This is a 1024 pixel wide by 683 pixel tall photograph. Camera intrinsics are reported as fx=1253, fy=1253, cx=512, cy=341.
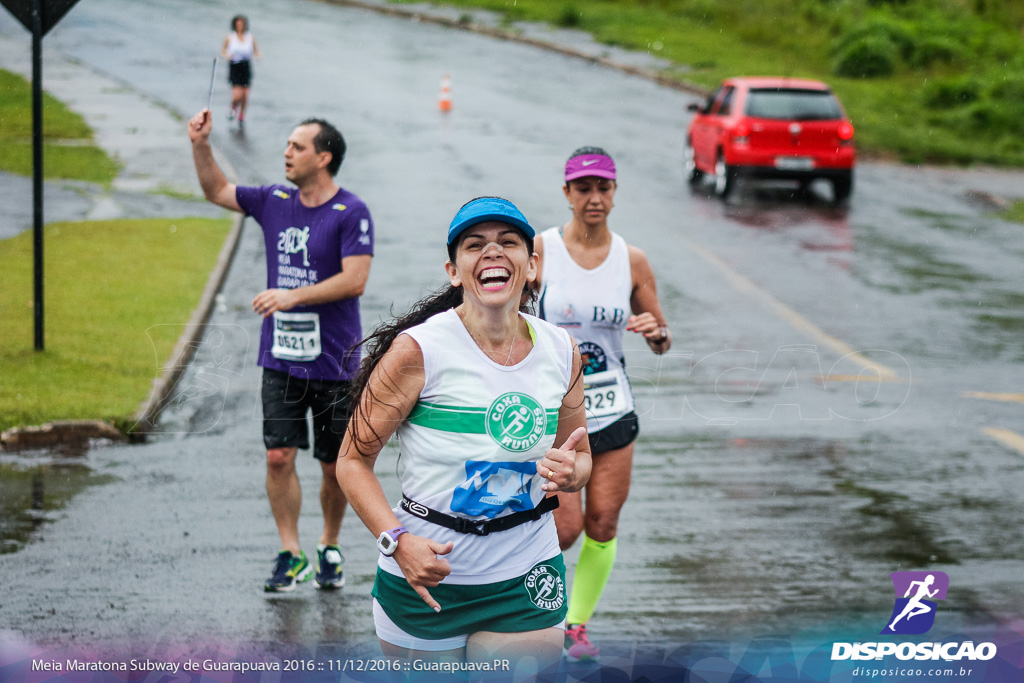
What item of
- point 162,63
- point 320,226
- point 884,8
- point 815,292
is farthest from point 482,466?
point 884,8

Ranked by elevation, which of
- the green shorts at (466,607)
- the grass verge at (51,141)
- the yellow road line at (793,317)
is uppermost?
the green shorts at (466,607)

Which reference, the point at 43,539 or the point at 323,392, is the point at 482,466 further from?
the point at 43,539

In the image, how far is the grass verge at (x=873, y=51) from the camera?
26656 millimetres

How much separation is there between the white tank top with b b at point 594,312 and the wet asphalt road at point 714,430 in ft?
3.64

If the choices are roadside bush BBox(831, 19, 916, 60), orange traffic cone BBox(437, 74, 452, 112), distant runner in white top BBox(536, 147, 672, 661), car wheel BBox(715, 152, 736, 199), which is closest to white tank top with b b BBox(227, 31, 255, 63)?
orange traffic cone BBox(437, 74, 452, 112)

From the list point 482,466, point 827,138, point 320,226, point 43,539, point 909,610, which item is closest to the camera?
point 482,466

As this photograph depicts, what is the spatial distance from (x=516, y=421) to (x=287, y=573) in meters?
2.87

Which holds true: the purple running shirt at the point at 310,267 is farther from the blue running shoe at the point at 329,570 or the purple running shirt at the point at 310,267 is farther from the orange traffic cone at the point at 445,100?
the orange traffic cone at the point at 445,100

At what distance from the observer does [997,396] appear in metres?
10.0

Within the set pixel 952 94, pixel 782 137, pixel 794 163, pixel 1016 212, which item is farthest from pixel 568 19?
pixel 1016 212

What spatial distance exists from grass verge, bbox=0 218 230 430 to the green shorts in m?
5.45

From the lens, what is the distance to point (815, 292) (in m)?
13.7

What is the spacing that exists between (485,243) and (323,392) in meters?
2.76

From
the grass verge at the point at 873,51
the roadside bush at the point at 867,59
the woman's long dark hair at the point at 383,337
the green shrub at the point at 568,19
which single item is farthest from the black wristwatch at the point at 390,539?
the green shrub at the point at 568,19
